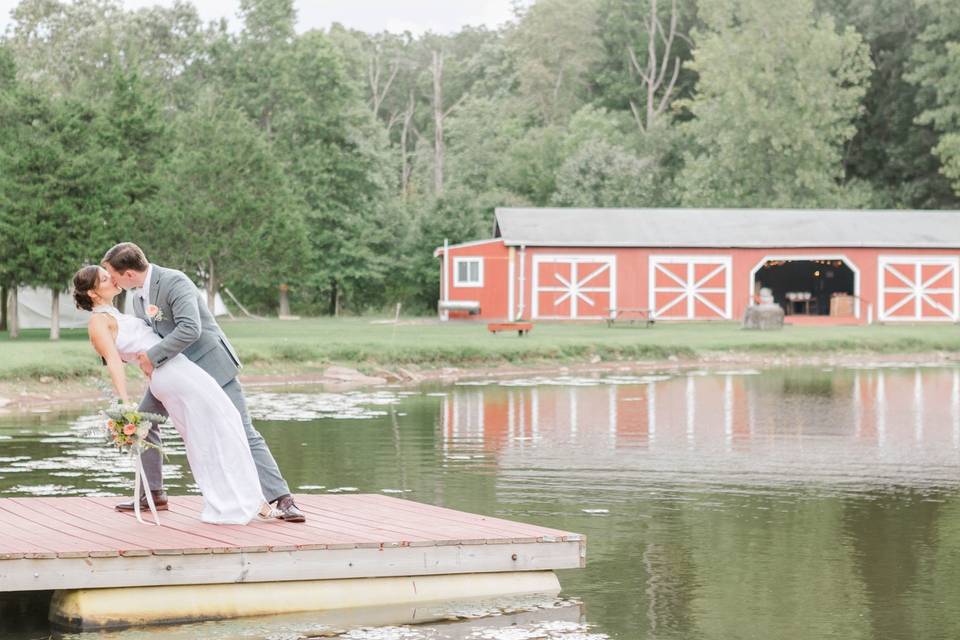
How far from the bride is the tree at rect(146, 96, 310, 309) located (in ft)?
107

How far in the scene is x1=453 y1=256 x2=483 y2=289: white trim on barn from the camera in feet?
166

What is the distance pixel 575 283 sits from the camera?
165ft

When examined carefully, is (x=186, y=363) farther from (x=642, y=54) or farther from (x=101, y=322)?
(x=642, y=54)

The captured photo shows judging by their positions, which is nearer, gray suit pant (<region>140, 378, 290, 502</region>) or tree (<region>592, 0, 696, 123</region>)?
gray suit pant (<region>140, 378, 290, 502</region>)

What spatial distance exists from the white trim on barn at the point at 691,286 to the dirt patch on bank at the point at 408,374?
505 inches

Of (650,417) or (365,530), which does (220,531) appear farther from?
(650,417)

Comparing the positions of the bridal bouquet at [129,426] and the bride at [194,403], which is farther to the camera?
the bride at [194,403]

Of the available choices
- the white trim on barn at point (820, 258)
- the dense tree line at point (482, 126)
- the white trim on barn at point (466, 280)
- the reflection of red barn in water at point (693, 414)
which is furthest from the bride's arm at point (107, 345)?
the white trim on barn at point (820, 258)

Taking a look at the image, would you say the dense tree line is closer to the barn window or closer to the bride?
the barn window

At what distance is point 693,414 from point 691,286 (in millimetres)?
29676

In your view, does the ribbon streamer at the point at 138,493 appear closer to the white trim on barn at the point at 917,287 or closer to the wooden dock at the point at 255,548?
the wooden dock at the point at 255,548

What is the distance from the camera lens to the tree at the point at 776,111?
216 ft

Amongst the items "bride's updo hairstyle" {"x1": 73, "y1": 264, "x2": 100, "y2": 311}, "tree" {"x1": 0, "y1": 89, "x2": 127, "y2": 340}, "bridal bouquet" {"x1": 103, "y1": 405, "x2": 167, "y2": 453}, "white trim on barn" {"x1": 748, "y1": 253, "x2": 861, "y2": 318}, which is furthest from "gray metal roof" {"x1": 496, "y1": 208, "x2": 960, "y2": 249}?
"bridal bouquet" {"x1": 103, "y1": 405, "x2": 167, "y2": 453}

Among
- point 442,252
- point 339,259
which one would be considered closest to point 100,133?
point 442,252
